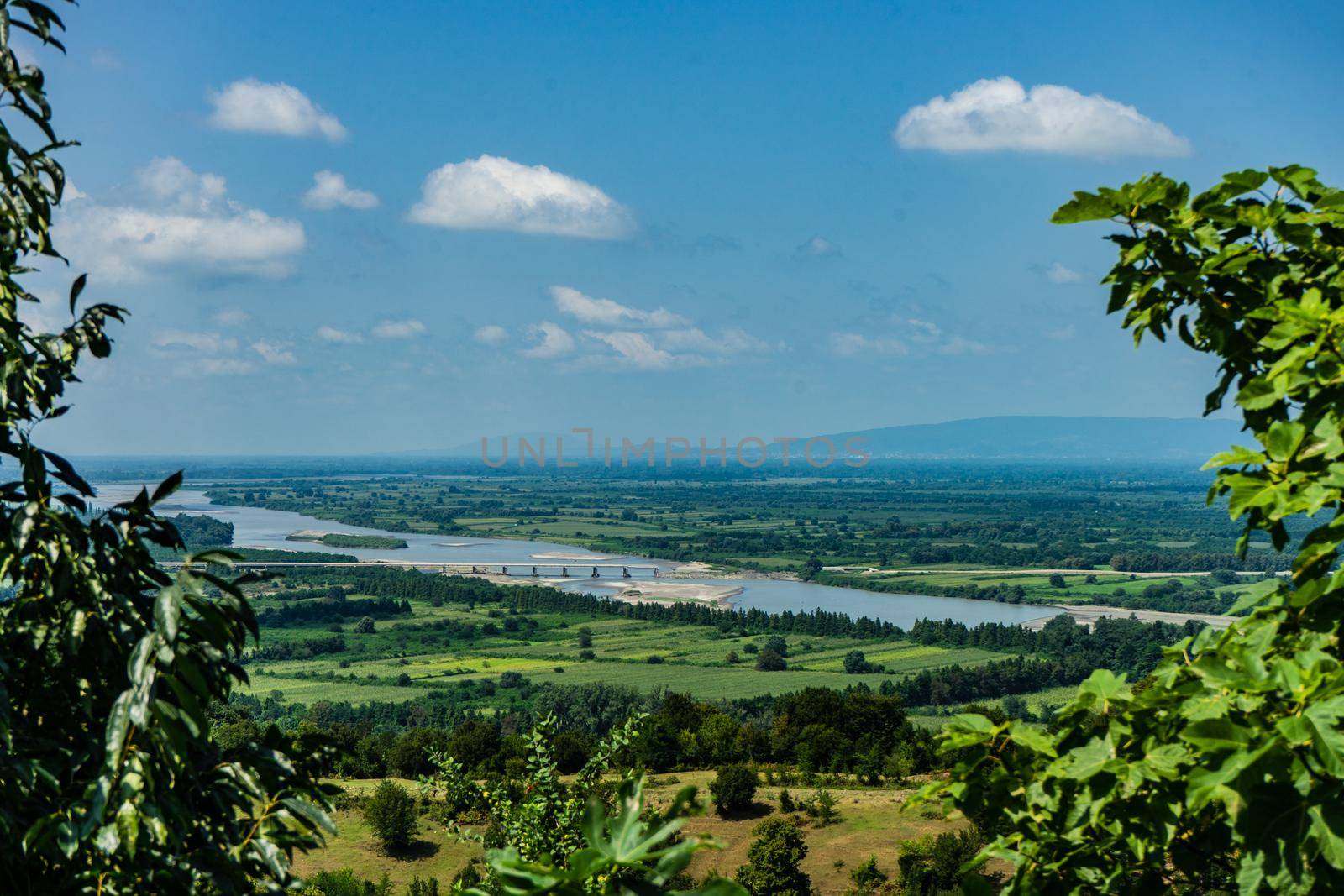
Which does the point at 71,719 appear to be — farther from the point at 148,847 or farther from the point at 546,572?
the point at 546,572

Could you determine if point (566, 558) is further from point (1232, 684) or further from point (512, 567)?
point (1232, 684)

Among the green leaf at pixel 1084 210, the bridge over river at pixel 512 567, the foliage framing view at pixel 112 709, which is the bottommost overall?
the bridge over river at pixel 512 567

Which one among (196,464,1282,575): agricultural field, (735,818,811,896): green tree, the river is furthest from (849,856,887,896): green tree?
→ (196,464,1282,575): agricultural field

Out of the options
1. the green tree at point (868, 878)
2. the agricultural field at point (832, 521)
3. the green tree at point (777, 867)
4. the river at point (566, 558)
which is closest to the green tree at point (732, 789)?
the green tree at point (777, 867)

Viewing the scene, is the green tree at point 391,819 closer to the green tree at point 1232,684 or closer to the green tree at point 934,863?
the green tree at point 934,863

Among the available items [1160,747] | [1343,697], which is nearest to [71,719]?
[1160,747]

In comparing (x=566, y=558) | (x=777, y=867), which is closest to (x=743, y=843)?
(x=777, y=867)

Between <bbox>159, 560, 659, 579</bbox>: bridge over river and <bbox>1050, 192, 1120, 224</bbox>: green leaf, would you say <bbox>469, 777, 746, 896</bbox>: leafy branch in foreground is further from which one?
Result: <bbox>159, 560, 659, 579</bbox>: bridge over river
